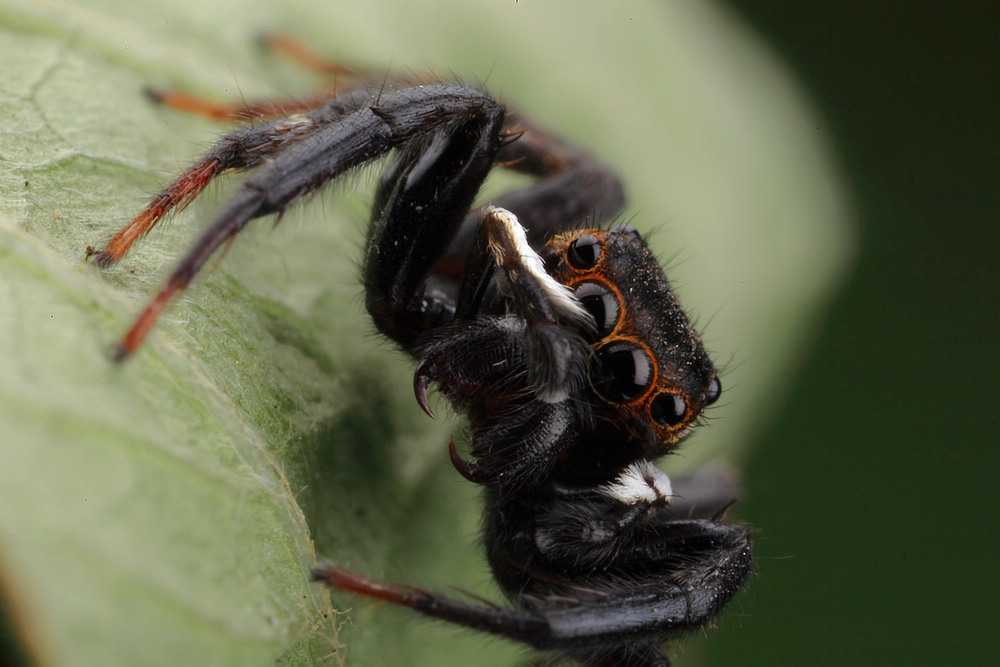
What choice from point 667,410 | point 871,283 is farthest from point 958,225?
point 667,410

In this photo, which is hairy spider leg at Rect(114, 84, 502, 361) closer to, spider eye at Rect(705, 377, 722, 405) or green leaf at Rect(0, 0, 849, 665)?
green leaf at Rect(0, 0, 849, 665)

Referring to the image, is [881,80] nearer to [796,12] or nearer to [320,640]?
[796,12]

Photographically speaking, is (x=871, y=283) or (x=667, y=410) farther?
(x=871, y=283)

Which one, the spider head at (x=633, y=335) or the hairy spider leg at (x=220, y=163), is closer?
the hairy spider leg at (x=220, y=163)

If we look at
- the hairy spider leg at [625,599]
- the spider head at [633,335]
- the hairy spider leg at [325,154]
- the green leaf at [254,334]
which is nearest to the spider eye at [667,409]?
the spider head at [633,335]

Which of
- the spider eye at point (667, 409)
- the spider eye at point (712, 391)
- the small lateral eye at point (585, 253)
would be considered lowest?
the spider eye at point (667, 409)

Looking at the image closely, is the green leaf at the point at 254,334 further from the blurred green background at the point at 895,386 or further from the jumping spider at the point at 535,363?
the blurred green background at the point at 895,386

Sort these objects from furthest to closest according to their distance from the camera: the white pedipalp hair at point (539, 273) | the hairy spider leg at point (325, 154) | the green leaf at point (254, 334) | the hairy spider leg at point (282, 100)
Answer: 1. the hairy spider leg at point (282, 100)
2. the white pedipalp hair at point (539, 273)
3. the hairy spider leg at point (325, 154)
4. the green leaf at point (254, 334)
